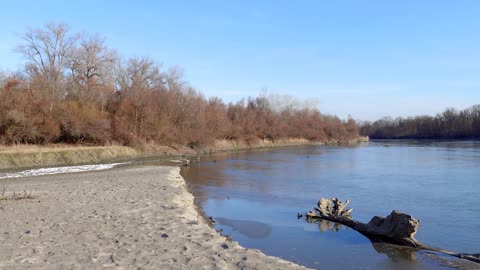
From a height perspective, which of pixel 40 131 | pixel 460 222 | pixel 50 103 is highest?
pixel 50 103

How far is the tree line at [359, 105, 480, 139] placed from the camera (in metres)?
131

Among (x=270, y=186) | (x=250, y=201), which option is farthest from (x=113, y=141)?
(x=250, y=201)

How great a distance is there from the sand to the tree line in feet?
439

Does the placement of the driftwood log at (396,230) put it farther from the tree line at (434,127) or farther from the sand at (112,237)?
the tree line at (434,127)

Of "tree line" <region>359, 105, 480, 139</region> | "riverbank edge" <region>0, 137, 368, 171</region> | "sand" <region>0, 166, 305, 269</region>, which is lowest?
"sand" <region>0, 166, 305, 269</region>

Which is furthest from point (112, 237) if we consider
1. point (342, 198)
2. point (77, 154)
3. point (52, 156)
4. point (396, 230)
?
point (77, 154)

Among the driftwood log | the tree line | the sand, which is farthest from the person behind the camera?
the tree line

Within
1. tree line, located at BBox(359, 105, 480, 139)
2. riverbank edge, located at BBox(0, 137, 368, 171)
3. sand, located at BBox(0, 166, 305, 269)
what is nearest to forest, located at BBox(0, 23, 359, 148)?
riverbank edge, located at BBox(0, 137, 368, 171)

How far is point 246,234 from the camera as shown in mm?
13344

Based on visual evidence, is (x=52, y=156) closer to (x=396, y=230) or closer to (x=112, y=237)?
(x=112, y=237)

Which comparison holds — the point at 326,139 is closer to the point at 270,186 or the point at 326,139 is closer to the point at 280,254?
the point at 270,186

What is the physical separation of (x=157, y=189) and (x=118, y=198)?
9.92 ft

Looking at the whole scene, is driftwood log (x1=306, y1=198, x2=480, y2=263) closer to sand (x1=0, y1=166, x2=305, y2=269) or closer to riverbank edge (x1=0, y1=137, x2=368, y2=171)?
sand (x1=0, y1=166, x2=305, y2=269)

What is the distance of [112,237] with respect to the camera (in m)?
10.1
